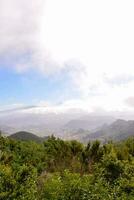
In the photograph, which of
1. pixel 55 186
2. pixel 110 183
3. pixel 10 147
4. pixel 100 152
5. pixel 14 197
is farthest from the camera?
pixel 10 147

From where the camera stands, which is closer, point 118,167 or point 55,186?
point 55,186

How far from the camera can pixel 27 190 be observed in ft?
64.8

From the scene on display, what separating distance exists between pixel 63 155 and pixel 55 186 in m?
23.2

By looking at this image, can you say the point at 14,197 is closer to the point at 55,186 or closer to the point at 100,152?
the point at 55,186

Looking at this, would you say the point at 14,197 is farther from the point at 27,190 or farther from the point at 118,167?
the point at 118,167

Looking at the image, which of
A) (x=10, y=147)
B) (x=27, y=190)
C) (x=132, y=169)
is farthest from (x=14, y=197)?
(x=10, y=147)

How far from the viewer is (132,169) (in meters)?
23.3

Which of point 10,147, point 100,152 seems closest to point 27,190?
point 100,152

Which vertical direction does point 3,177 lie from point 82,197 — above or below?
above

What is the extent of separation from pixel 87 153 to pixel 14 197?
923 inches

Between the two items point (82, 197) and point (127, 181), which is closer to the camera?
point (82, 197)

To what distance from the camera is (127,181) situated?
71.7 feet

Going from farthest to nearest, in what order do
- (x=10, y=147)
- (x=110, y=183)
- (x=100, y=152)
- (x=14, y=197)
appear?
(x=10, y=147)
(x=100, y=152)
(x=110, y=183)
(x=14, y=197)

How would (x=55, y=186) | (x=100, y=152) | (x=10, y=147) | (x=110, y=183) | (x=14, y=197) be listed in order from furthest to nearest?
(x=10, y=147), (x=100, y=152), (x=110, y=183), (x=55, y=186), (x=14, y=197)
